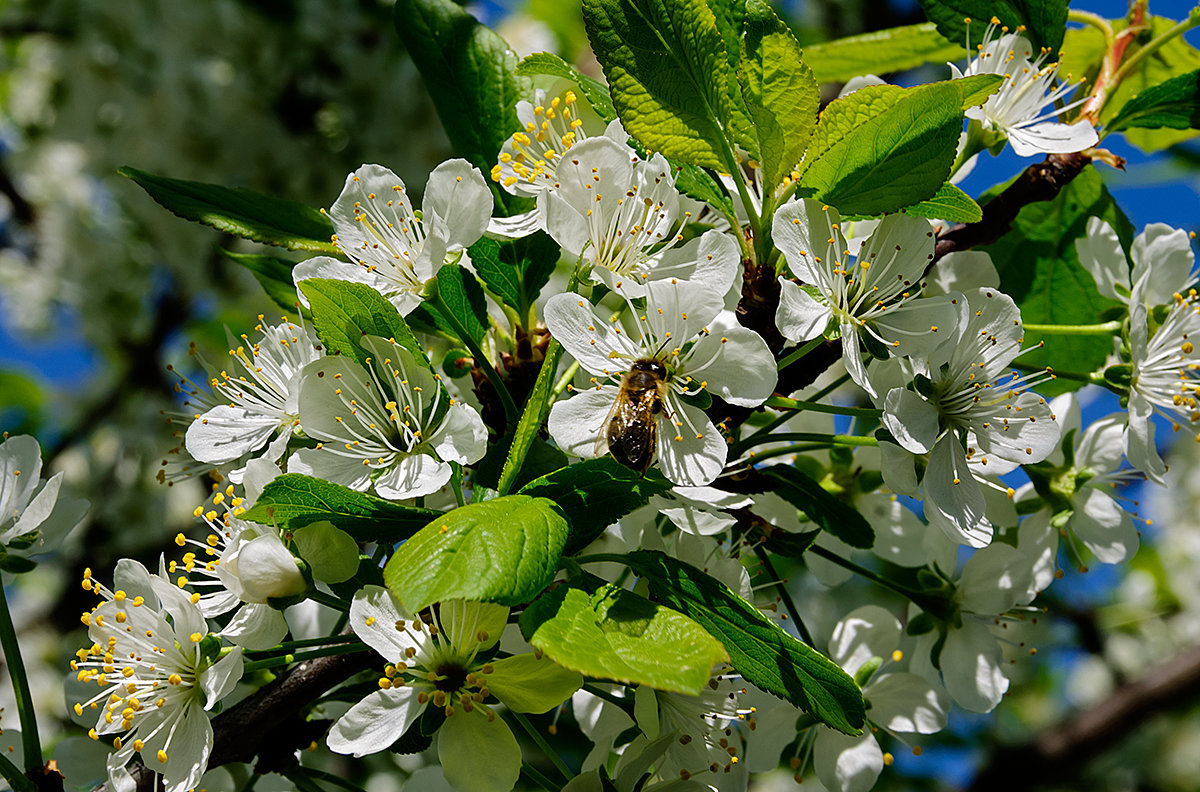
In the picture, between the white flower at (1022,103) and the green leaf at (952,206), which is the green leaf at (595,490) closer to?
the green leaf at (952,206)

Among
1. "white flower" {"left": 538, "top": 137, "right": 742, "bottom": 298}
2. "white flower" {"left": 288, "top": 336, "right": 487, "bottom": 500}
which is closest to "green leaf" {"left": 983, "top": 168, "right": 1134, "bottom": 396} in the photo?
"white flower" {"left": 538, "top": 137, "right": 742, "bottom": 298}

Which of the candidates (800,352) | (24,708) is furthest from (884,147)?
(24,708)

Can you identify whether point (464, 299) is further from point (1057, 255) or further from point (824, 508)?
point (1057, 255)

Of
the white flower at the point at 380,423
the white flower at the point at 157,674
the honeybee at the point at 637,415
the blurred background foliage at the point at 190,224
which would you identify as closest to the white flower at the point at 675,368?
the honeybee at the point at 637,415

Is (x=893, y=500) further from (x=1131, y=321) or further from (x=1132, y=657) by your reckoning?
(x=1132, y=657)

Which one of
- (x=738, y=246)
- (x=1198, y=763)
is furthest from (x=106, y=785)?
(x=1198, y=763)

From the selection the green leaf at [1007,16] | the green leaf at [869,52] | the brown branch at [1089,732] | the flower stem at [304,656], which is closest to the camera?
the flower stem at [304,656]
